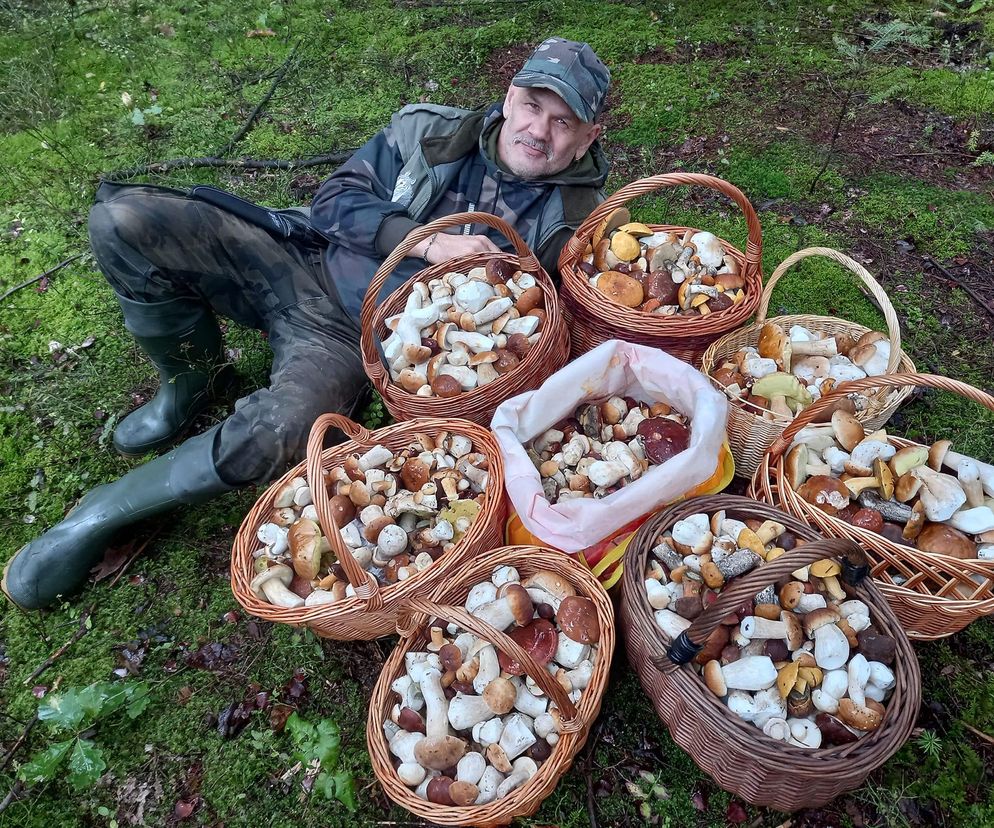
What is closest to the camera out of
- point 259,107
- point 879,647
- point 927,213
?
point 879,647

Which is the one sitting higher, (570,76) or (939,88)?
(570,76)

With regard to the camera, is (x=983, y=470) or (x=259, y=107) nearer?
(x=983, y=470)

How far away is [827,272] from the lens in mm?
3695

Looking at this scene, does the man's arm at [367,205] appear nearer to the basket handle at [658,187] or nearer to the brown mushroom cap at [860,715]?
the basket handle at [658,187]

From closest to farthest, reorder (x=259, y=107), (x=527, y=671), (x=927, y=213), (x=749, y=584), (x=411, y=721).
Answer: (x=749, y=584) → (x=527, y=671) → (x=411, y=721) → (x=927, y=213) → (x=259, y=107)

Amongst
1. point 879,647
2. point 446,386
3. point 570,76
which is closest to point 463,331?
point 446,386

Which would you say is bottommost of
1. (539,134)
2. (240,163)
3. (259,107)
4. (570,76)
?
(240,163)

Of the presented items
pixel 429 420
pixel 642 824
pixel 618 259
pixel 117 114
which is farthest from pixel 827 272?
pixel 117 114

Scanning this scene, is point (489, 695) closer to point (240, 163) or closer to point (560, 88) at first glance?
point (560, 88)

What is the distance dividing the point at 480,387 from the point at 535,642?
0.97 metres

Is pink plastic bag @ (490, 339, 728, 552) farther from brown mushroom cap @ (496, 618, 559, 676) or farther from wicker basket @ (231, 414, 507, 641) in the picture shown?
brown mushroom cap @ (496, 618, 559, 676)

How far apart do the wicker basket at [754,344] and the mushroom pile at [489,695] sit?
3.49 ft

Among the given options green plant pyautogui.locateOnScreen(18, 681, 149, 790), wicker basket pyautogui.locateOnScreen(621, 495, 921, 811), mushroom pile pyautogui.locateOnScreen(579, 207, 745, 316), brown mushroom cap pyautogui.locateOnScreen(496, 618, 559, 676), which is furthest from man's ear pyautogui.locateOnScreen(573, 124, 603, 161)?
green plant pyautogui.locateOnScreen(18, 681, 149, 790)

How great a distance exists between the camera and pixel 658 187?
2605 mm
